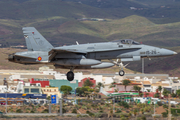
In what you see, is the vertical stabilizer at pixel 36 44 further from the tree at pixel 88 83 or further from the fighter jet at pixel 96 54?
the tree at pixel 88 83

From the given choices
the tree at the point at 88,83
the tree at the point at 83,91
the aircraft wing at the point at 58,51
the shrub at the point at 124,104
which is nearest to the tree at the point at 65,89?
the tree at the point at 83,91

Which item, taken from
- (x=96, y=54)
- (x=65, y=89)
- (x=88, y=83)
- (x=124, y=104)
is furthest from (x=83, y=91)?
(x=96, y=54)

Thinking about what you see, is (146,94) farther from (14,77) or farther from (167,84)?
(14,77)

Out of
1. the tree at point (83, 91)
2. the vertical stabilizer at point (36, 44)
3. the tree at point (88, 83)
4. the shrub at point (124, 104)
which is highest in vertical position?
the vertical stabilizer at point (36, 44)

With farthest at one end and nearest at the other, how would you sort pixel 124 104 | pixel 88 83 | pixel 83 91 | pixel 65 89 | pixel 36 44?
Result: pixel 88 83, pixel 65 89, pixel 83 91, pixel 124 104, pixel 36 44

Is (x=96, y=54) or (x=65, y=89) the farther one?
(x=65, y=89)

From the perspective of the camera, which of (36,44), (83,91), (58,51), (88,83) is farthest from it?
(88,83)

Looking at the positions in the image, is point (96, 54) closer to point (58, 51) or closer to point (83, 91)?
point (58, 51)

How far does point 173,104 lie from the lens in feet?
299

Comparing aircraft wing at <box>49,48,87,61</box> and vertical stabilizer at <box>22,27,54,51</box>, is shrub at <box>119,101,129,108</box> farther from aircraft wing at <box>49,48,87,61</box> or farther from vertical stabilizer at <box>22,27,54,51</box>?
aircraft wing at <box>49,48,87,61</box>

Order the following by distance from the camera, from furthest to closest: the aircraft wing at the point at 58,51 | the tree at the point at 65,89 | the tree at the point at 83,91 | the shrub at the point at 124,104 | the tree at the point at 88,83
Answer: the tree at the point at 88,83 < the tree at the point at 65,89 < the tree at the point at 83,91 < the shrub at the point at 124,104 < the aircraft wing at the point at 58,51

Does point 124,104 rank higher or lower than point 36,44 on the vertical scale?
lower

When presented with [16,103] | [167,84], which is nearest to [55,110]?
[16,103]

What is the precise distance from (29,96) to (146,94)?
40789 mm
